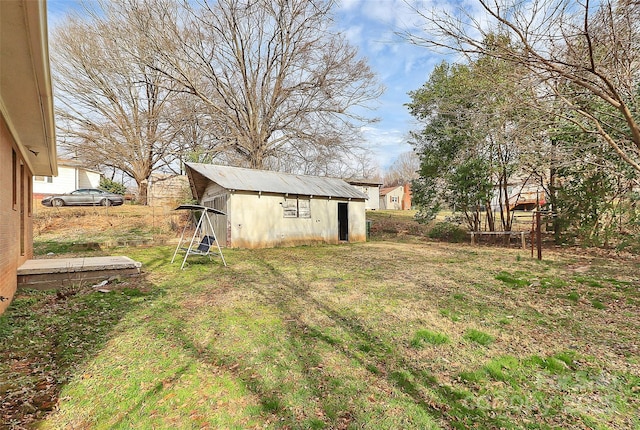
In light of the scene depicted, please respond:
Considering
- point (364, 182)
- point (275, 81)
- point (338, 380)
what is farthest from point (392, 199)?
point (338, 380)

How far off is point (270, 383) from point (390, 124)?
17383 mm

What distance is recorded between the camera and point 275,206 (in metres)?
13.1

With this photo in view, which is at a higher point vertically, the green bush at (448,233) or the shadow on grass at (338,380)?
the green bush at (448,233)

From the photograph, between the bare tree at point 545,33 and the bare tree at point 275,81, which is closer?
the bare tree at point 545,33

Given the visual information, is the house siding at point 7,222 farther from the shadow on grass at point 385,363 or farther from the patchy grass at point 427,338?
the patchy grass at point 427,338

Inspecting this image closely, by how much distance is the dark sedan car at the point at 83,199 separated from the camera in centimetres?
1892

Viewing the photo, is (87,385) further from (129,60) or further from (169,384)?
(129,60)

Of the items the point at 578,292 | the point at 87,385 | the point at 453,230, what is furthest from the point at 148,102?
the point at 578,292

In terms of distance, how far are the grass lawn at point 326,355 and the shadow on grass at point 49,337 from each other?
0.06 feet

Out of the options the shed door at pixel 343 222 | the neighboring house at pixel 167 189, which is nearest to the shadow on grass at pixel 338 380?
the shed door at pixel 343 222

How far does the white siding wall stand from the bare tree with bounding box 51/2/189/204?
19.9 feet

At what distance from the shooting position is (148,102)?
75.3 feet

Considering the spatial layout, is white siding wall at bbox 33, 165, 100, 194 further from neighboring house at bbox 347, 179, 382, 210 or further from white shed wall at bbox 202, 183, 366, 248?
neighboring house at bbox 347, 179, 382, 210

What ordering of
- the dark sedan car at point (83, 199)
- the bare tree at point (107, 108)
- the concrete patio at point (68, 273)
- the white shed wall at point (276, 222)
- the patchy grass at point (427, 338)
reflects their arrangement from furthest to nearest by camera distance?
the dark sedan car at point (83, 199)
the bare tree at point (107, 108)
the white shed wall at point (276, 222)
the concrete patio at point (68, 273)
the patchy grass at point (427, 338)
